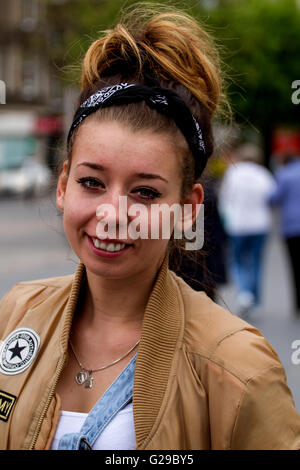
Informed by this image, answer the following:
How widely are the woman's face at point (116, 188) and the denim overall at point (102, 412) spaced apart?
0.81 ft

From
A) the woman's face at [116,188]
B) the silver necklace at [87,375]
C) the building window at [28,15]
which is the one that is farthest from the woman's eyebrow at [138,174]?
the building window at [28,15]

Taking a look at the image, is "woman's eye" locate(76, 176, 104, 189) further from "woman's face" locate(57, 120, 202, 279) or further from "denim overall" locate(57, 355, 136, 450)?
"denim overall" locate(57, 355, 136, 450)

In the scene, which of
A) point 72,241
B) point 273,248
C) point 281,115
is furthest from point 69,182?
point 281,115

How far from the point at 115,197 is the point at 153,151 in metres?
0.14

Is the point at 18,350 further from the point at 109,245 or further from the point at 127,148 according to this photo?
the point at 127,148

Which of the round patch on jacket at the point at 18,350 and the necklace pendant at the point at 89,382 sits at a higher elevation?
the round patch on jacket at the point at 18,350

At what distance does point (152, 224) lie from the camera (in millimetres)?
1573

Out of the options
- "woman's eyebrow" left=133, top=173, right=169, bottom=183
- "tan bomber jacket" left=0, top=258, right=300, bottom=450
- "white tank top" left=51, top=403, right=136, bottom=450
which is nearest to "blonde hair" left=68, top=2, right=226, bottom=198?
"woman's eyebrow" left=133, top=173, right=169, bottom=183

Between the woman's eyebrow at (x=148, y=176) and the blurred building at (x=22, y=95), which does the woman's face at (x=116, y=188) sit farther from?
the blurred building at (x=22, y=95)

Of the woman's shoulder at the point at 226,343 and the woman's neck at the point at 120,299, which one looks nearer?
the woman's shoulder at the point at 226,343

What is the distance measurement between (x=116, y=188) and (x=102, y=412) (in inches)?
20.1

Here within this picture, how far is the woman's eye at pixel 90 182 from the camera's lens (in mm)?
1577
